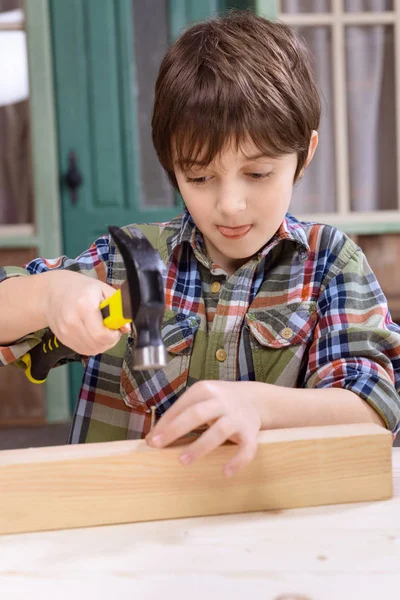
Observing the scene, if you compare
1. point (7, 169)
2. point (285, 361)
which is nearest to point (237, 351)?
point (285, 361)

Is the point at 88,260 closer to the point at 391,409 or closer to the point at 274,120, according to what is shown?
the point at 274,120

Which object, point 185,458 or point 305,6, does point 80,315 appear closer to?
point 185,458

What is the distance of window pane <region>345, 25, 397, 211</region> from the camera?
2990 mm

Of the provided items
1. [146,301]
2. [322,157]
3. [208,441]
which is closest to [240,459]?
[208,441]

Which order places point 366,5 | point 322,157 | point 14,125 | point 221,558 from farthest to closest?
point 14,125, point 322,157, point 366,5, point 221,558

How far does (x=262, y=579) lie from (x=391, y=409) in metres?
0.41

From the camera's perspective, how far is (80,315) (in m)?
0.82

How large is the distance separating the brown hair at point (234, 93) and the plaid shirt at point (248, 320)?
15 centimetres

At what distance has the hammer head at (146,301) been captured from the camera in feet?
2.23

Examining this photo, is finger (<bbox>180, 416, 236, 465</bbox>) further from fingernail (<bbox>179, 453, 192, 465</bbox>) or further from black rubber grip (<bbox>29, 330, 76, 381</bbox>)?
black rubber grip (<bbox>29, 330, 76, 381</bbox>)

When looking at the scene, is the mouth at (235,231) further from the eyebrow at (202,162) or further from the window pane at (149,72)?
the window pane at (149,72)

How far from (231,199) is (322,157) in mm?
2248

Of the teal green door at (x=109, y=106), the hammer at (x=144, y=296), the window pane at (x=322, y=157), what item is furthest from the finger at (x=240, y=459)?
the teal green door at (x=109, y=106)

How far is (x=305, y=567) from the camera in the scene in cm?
62
